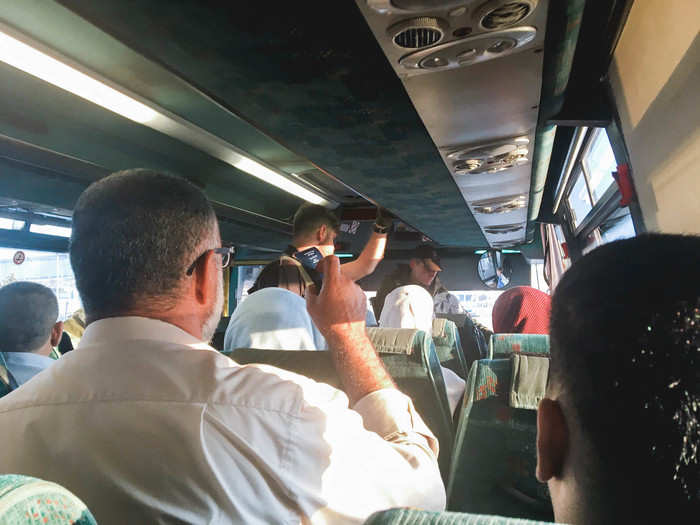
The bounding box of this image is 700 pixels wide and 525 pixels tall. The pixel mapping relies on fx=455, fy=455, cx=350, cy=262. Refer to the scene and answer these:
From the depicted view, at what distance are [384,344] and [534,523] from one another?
141 centimetres

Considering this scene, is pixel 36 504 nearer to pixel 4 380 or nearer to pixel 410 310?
pixel 4 380

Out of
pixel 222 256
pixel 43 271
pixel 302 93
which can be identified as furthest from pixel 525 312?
pixel 43 271

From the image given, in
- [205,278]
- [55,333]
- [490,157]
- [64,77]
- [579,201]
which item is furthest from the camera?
[579,201]

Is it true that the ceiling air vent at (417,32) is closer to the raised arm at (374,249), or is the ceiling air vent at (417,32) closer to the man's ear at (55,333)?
the raised arm at (374,249)

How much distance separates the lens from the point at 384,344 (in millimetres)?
1845

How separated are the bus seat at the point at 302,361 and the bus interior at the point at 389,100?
1.15 m

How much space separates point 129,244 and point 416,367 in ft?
3.98

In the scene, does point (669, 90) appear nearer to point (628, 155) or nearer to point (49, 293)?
point (628, 155)

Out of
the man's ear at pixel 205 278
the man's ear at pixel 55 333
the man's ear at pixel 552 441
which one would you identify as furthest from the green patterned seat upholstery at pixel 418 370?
the man's ear at pixel 55 333

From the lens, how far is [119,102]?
3223 millimetres

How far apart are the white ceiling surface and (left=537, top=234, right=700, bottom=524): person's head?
1.20m

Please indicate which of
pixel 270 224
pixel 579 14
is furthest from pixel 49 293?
pixel 270 224

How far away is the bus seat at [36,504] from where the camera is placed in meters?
0.45

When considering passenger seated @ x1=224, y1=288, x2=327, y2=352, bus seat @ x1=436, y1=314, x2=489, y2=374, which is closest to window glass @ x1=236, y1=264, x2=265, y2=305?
bus seat @ x1=436, y1=314, x2=489, y2=374
